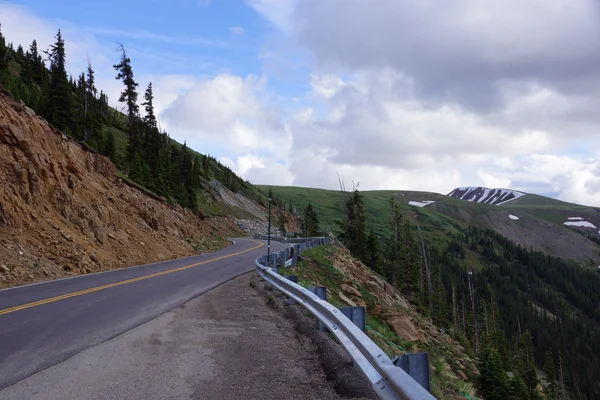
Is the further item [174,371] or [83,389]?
[174,371]

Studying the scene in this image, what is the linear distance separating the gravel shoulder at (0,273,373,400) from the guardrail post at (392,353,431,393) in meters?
0.79

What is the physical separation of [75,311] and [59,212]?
14124 millimetres

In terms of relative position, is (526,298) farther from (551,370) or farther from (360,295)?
(360,295)

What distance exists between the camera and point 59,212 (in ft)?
72.1

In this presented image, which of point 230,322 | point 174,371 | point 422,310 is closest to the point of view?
point 174,371

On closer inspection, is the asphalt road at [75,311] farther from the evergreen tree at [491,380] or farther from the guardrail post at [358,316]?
the evergreen tree at [491,380]

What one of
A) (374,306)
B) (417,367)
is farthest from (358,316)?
(374,306)

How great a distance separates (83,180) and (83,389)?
77.4 ft

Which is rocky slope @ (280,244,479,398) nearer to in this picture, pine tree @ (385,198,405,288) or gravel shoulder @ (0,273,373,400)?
gravel shoulder @ (0,273,373,400)

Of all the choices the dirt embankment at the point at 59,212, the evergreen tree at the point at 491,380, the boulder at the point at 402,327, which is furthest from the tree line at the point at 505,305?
the dirt embankment at the point at 59,212

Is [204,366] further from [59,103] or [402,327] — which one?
[59,103]

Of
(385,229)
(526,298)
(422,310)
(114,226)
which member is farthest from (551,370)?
(385,229)

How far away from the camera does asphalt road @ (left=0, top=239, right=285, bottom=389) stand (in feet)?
21.0

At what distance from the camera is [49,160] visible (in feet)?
75.4
